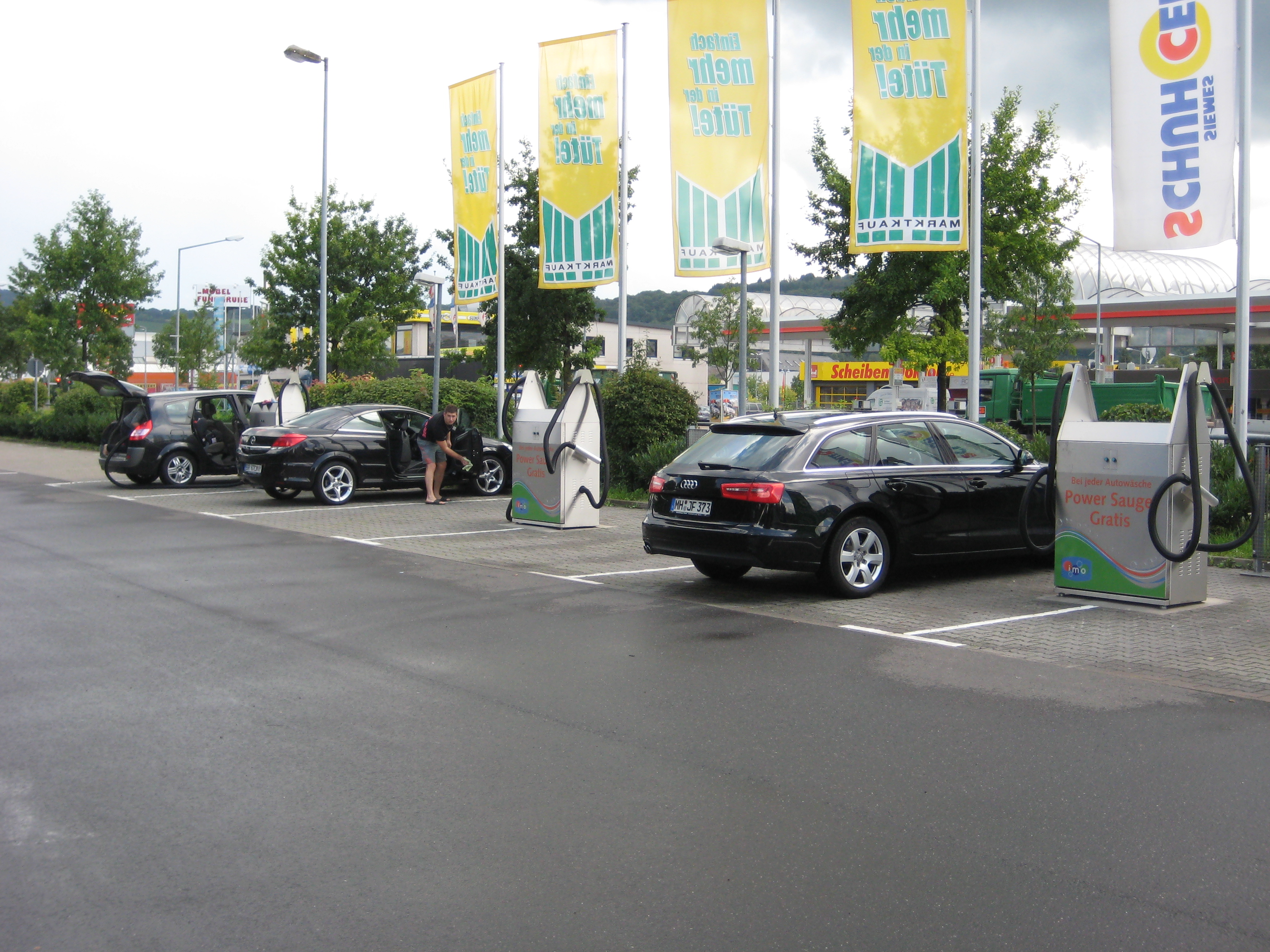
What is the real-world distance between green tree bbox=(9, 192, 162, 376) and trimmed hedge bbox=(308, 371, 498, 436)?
17.3 m

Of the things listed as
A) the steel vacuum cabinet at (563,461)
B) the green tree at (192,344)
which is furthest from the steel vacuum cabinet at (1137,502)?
the green tree at (192,344)

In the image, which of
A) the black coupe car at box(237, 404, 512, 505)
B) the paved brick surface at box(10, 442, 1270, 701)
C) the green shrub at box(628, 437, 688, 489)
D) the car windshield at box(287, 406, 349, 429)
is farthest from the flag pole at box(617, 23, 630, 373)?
the paved brick surface at box(10, 442, 1270, 701)

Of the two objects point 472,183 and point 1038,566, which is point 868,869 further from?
point 472,183

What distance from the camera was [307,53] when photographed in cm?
2736

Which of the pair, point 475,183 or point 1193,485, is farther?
point 475,183

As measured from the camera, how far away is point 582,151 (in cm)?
1995

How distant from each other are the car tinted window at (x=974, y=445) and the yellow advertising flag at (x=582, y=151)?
10000mm

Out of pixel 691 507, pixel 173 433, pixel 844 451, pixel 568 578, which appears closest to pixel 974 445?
pixel 844 451

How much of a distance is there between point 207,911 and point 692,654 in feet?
13.8

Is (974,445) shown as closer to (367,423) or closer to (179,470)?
(367,423)

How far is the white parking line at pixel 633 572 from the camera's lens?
10.8 meters

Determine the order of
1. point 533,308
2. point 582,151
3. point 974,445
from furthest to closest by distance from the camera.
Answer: point 533,308, point 582,151, point 974,445

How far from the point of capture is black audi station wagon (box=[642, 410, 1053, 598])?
9227mm

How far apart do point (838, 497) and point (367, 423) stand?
34.2 feet
